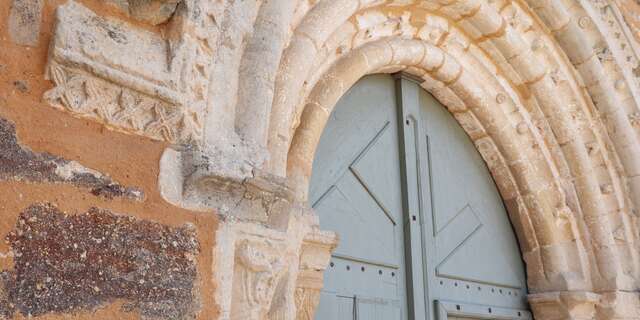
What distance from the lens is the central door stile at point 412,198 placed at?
2.81m

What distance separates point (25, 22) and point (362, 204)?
1.73 meters

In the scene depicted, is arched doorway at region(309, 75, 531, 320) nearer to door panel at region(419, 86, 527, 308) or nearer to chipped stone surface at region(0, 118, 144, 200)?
door panel at region(419, 86, 527, 308)

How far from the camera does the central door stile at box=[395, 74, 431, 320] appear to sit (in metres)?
2.81

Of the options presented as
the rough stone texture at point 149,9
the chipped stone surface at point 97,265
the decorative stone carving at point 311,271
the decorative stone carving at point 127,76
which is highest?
the rough stone texture at point 149,9

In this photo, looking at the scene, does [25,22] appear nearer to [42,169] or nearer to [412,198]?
[42,169]

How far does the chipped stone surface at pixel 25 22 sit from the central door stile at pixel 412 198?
1.99 metres

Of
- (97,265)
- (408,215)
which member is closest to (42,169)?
(97,265)

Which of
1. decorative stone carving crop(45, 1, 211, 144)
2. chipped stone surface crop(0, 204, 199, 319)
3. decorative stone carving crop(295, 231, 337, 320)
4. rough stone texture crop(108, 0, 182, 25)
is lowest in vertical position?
chipped stone surface crop(0, 204, 199, 319)

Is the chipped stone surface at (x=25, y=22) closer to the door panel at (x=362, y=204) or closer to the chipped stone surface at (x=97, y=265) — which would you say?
the chipped stone surface at (x=97, y=265)

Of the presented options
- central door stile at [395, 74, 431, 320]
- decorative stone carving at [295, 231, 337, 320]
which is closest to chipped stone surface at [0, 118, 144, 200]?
decorative stone carving at [295, 231, 337, 320]

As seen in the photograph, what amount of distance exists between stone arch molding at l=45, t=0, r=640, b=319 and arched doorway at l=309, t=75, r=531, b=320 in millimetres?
140

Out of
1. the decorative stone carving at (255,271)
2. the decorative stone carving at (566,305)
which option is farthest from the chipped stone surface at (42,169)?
the decorative stone carving at (566,305)

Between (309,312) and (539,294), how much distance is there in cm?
182

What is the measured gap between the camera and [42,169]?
125 centimetres
